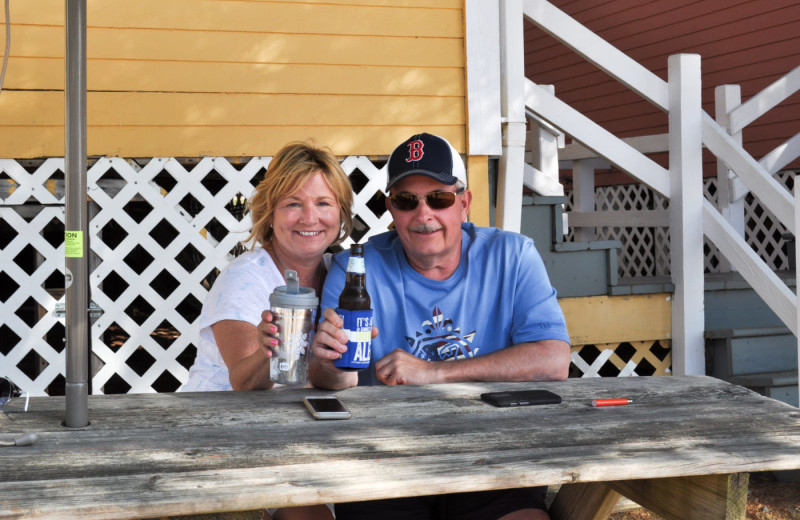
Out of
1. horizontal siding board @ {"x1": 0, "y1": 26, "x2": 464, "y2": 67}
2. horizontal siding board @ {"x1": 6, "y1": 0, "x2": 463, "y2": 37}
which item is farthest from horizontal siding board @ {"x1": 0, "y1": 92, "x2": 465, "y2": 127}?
horizontal siding board @ {"x1": 6, "y1": 0, "x2": 463, "y2": 37}

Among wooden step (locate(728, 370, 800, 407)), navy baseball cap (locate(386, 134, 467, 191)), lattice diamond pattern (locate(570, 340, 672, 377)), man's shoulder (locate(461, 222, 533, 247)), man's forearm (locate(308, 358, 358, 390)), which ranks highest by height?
navy baseball cap (locate(386, 134, 467, 191))

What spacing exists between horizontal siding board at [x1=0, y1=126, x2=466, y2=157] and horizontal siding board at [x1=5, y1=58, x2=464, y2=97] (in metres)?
0.21

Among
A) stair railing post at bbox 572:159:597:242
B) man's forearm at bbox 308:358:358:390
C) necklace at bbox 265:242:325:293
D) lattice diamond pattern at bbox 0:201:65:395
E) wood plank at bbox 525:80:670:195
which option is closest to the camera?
man's forearm at bbox 308:358:358:390

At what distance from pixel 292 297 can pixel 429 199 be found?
779 millimetres

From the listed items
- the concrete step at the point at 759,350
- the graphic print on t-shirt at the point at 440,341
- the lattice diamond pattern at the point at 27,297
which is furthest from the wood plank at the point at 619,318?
the lattice diamond pattern at the point at 27,297

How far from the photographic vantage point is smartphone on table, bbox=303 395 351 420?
208 centimetres

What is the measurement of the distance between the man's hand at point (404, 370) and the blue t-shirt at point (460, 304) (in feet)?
0.45

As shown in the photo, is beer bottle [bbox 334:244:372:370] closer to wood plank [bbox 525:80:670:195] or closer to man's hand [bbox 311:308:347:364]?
man's hand [bbox 311:308:347:364]

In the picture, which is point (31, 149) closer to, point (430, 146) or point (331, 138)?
point (331, 138)

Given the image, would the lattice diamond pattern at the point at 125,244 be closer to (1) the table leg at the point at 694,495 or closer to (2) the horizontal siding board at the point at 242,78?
(2) the horizontal siding board at the point at 242,78

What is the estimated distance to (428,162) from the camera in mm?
2785

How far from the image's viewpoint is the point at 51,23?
4.77 metres

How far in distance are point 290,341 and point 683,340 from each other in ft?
12.5

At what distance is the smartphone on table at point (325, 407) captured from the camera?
2.08 metres
